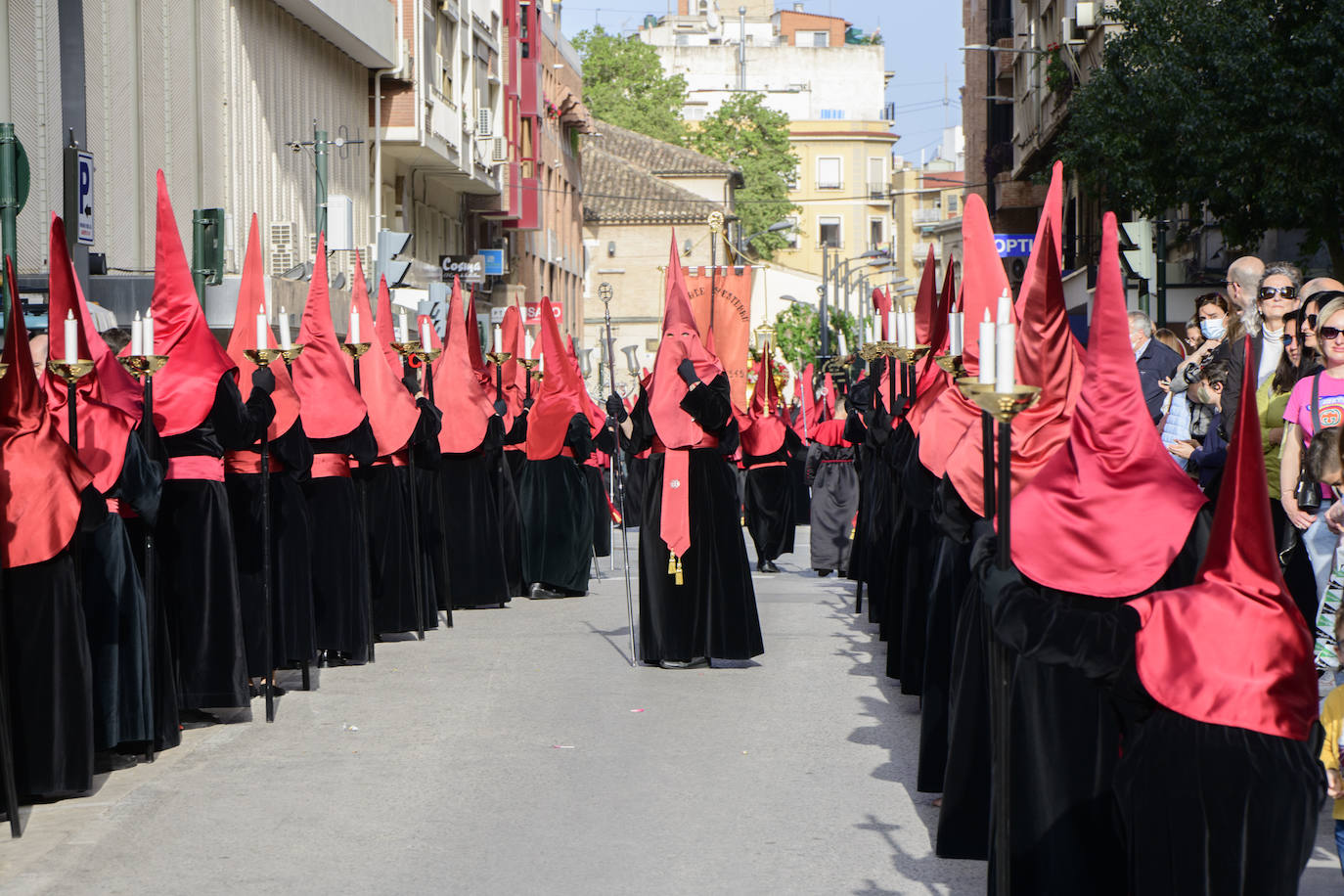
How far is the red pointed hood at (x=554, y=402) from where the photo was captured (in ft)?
54.3

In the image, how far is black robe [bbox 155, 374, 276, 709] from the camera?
938 centimetres

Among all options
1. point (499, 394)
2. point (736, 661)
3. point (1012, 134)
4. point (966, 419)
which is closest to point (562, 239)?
point (1012, 134)

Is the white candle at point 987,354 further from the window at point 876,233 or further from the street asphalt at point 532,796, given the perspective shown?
the window at point 876,233

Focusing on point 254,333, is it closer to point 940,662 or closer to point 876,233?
point 940,662

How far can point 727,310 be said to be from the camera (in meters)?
13.9

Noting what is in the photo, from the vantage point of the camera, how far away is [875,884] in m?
6.64

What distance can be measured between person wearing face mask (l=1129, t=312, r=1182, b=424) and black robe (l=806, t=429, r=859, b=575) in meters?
7.85

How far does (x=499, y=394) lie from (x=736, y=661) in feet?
17.0

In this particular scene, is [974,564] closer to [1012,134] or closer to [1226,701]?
[1226,701]

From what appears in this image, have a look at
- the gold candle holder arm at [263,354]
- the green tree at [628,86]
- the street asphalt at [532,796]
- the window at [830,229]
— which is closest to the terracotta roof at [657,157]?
the green tree at [628,86]

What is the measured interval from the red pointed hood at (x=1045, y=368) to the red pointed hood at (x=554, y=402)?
10.5 m

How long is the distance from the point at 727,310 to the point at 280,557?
4444 millimetres

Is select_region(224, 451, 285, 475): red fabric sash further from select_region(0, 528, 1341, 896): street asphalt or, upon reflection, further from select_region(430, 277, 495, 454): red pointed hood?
select_region(430, 277, 495, 454): red pointed hood

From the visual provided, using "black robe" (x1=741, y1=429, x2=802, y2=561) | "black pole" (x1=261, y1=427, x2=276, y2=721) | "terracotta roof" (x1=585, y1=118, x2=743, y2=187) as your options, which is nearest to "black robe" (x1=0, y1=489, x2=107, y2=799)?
"black pole" (x1=261, y1=427, x2=276, y2=721)
